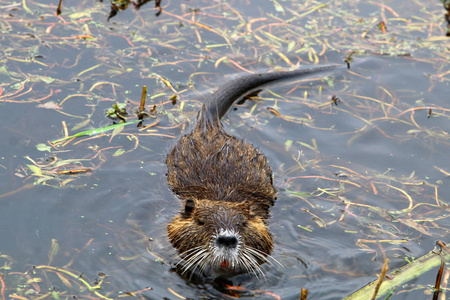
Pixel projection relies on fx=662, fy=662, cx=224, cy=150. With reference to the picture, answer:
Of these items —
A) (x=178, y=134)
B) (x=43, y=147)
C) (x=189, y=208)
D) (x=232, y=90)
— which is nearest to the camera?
(x=189, y=208)

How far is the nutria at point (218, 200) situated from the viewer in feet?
A: 15.8

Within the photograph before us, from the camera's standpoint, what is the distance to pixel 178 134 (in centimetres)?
629

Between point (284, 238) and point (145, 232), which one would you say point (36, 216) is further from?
point (284, 238)

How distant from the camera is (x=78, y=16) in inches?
300

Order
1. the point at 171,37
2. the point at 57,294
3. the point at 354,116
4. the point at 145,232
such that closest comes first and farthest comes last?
the point at 57,294 < the point at 145,232 < the point at 354,116 < the point at 171,37

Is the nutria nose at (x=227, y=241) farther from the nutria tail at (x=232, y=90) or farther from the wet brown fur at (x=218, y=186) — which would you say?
the nutria tail at (x=232, y=90)

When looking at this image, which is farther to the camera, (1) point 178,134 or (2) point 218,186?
(1) point 178,134

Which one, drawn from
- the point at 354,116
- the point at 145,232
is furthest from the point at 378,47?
the point at 145,232

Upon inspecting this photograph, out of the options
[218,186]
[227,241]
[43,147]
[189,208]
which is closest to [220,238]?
[227,241]

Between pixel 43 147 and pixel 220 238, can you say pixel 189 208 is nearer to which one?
pixel 220 238

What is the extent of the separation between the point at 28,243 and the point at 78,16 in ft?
11.8

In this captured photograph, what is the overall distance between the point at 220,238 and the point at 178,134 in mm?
1777

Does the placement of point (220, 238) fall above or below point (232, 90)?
below

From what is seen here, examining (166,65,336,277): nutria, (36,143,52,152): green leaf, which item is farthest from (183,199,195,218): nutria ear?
(36,143,52,152): green leaf
